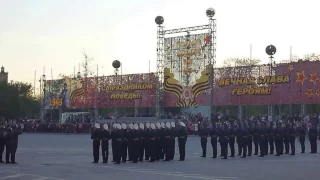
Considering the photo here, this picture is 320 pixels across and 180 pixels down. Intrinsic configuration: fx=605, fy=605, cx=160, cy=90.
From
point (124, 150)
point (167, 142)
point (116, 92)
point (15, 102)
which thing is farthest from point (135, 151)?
point (15, 102)

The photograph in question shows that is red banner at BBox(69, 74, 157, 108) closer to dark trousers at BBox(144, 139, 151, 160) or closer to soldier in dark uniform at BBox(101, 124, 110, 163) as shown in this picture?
dark trousers at BBox(144, 139, 151, 160)

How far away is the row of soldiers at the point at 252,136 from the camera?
25875mm

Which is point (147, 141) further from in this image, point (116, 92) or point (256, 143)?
point (116, 92)

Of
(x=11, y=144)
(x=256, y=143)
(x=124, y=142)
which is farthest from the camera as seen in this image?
(x=256, y=143)

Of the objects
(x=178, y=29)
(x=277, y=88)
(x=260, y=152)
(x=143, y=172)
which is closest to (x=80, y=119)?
(x=178, y=29)

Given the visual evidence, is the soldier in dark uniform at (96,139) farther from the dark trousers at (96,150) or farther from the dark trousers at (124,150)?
the dark trousers at (124,150)

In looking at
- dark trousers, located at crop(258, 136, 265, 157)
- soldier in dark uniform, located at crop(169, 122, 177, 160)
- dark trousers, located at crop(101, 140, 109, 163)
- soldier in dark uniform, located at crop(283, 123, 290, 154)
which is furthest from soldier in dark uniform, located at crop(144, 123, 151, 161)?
soldier in dark uniform, located at crop(283, 123, 290, 154)

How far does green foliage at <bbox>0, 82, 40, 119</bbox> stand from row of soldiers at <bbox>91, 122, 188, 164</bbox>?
5159 centimetres

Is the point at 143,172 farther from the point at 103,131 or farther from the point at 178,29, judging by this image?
the point at 178,29

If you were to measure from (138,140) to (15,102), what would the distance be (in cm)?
5694

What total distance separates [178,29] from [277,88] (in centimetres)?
1020

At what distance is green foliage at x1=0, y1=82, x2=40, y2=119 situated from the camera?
2965 inches

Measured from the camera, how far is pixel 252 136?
26.9 metres

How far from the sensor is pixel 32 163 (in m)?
22.5
